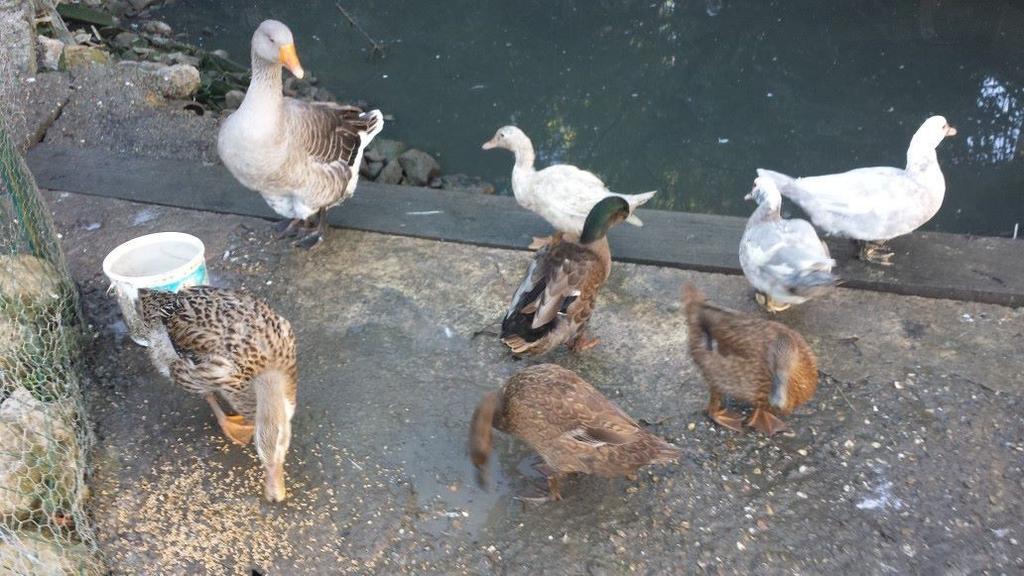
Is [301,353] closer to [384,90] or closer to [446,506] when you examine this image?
[446,506]

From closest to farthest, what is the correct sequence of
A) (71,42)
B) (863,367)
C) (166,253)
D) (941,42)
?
1. (863,367)
2. (166,253)
3. (71,42)
4. (941,42)

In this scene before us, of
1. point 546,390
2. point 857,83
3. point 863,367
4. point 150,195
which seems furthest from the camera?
point 857,83

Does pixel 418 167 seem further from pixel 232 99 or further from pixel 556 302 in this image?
pixel 556 302

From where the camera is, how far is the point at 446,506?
361 cm

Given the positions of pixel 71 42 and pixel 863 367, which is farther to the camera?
pixel 71 42

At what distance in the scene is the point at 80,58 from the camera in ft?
24.6

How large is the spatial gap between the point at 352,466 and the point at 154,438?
997 millimetres

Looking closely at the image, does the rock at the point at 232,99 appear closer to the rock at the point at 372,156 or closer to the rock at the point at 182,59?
the rock at the point at 182,59

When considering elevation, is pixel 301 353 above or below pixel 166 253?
below

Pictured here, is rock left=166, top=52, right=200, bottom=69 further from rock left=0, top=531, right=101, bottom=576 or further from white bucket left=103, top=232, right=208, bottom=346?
rock left=0, top=531, right=101, bottom=576

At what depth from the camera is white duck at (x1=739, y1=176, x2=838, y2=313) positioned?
425cm

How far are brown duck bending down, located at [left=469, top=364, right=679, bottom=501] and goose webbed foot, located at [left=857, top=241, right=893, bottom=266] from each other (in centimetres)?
230

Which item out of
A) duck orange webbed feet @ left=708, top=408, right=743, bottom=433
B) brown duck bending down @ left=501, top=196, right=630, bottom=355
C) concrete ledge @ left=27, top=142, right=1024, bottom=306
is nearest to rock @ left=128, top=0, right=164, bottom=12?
concrete ledge @ left=27, top=142, right=1024, bottom=306

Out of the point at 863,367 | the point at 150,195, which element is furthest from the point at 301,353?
the point at 863,367
